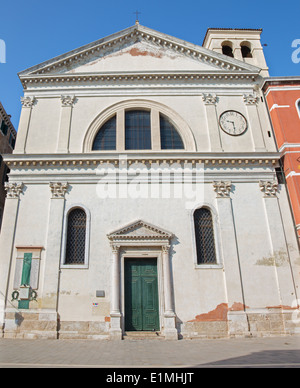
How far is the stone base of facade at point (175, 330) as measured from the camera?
478 inches

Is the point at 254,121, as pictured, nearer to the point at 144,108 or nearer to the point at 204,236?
the point at 144,108

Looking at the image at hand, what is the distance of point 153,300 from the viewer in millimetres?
12922

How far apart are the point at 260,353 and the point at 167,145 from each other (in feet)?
35.2

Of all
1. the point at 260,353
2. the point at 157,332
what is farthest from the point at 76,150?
the point at 260,353

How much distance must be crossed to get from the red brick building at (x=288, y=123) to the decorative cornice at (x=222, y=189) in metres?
3.08

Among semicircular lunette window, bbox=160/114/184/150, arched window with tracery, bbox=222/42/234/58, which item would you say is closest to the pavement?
semicircular lunette window, bbox=160/114/184/150

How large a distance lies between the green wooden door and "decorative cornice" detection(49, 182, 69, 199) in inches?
180

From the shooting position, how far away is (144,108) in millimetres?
16609

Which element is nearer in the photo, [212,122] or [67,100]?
[212,122]

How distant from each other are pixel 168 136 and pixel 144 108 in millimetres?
2202

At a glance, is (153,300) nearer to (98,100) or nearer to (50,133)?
(50,133)

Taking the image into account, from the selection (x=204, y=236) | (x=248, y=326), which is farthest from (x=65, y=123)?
(x=248, y=326)

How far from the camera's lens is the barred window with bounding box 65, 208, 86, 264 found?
1351 centimetres

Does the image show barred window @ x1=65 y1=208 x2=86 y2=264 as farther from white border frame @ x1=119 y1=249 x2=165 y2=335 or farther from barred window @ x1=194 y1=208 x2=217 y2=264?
barred window @ x1=194 y1=208 x2=217 y2=264
